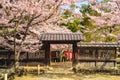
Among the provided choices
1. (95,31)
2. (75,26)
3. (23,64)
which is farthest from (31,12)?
(75,26)

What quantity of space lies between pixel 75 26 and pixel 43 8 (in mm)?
26882

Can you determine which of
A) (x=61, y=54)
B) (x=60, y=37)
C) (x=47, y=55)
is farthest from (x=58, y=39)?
(x=61, y=54)

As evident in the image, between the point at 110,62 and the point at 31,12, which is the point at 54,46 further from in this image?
the point at 31,12

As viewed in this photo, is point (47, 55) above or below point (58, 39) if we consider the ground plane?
below

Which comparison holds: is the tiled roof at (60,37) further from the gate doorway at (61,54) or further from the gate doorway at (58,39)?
the gate doorway at (61,54)

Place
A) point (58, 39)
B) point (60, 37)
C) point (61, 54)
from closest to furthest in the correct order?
point (58, 39)
point (60, 37)
point (61, 54)

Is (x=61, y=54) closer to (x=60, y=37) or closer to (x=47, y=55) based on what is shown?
(x=47, y=55)

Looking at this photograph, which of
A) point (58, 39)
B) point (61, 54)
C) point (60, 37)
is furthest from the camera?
point (61, 54)

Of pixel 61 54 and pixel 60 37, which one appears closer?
pixel 60 37

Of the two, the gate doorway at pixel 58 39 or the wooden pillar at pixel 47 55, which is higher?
the gate doorway at pixel 58 39

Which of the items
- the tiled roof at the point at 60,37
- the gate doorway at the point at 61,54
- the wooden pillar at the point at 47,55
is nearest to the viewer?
the tiled roof at the point at 60,37

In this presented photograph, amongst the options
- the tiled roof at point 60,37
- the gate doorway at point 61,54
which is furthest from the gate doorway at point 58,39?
the gate doorway at point 61,54

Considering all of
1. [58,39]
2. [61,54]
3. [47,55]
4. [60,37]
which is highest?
[60,37]

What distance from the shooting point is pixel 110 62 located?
2505 cm
